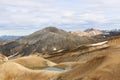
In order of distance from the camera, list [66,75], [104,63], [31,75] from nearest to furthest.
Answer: [104,63], [66,75], [31,75]

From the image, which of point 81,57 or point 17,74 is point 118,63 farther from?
point 81,57

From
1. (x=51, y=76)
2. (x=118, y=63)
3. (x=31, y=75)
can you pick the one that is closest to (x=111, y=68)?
(x=118, y=63)

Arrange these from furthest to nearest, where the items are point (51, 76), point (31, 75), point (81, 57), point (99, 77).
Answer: point (81, 57) → point (31, 75) → point (51, 76) → point (99, 77)

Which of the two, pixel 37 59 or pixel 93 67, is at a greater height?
pixel 93 67

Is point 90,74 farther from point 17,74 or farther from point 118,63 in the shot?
point 17,74

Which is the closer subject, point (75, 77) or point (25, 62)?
point (75, 77)

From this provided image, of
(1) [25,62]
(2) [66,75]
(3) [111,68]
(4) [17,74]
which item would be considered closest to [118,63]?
(3) [111,68]

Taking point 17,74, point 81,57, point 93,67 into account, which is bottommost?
point 81,57

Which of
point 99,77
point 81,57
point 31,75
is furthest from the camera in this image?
point 81,57

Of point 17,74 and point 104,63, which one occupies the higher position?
point 104,63
